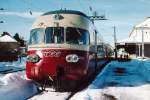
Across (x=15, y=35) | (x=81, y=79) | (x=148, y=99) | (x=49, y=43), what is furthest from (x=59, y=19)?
(x=15, y=35)

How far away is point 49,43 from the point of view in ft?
53.1

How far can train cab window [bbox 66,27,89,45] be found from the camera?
16.4 meters

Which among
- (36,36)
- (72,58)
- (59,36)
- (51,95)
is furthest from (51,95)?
(36,36)

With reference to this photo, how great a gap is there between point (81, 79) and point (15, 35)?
98823 mm

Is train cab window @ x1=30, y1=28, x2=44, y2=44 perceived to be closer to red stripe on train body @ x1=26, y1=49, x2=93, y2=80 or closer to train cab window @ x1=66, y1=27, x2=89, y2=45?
red stripe on train body @ x1=26, y1=49, x2=93, y2=80

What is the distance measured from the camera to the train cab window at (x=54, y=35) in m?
16.3

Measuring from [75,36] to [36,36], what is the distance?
5.18 ft

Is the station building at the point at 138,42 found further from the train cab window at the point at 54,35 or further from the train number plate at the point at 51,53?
the train number plate at the point at 51,53

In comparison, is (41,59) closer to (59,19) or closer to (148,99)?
(59,19)

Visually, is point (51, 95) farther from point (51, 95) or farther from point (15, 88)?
point (15, 88)

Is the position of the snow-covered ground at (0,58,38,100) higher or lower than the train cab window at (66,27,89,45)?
lower

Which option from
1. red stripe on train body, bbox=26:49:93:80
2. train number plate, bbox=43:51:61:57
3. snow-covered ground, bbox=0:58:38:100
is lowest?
snow-covered ground, bbox=0:58:38:100

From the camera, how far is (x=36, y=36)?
1688cm

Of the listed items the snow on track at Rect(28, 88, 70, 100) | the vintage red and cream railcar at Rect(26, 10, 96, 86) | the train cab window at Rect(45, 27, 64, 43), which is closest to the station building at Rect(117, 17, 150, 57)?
the vintage red and cream railcar at Rect(26, 10, 96, 86)
